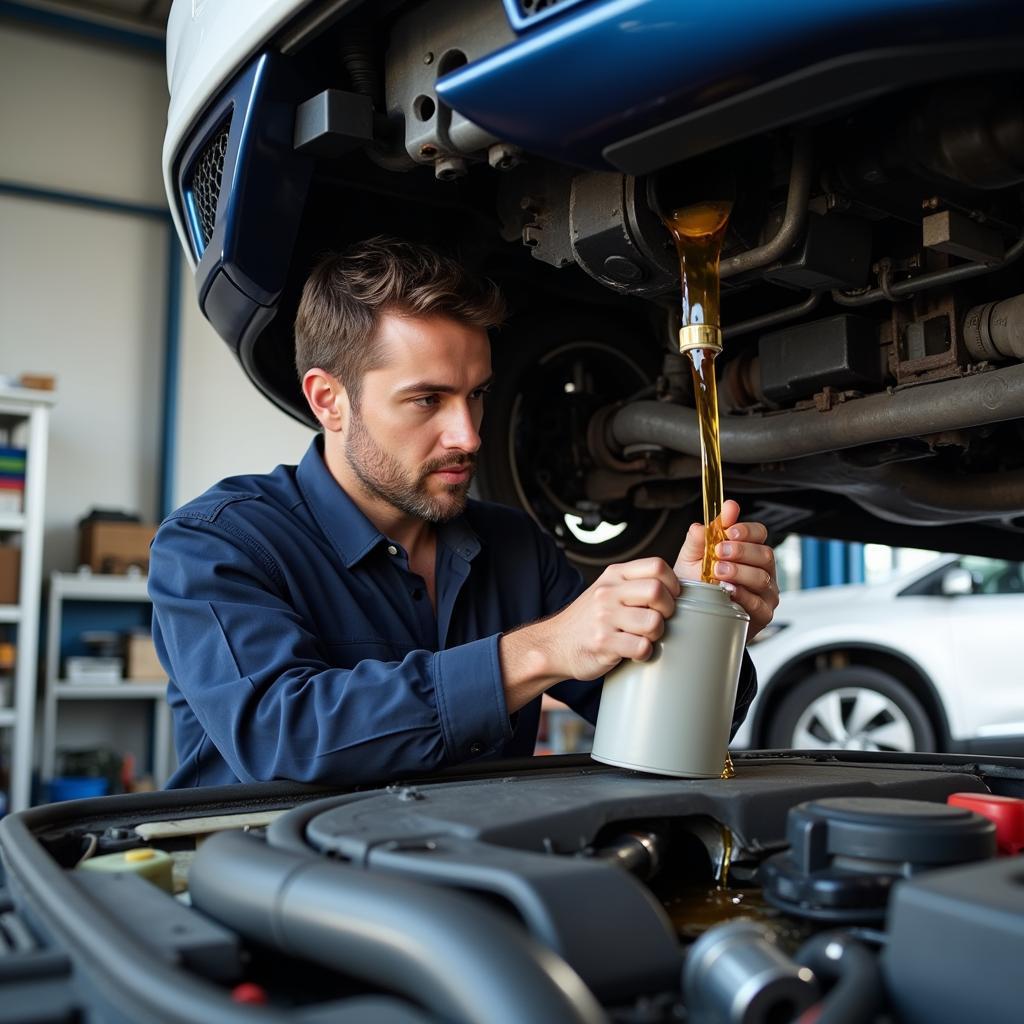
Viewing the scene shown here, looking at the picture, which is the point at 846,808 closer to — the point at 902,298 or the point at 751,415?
the point at 902,298

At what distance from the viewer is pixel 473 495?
1.78m

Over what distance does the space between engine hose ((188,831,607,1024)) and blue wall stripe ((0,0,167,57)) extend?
6195 millimetres

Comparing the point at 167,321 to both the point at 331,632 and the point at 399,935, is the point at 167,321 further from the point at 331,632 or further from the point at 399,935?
the point at 399,935

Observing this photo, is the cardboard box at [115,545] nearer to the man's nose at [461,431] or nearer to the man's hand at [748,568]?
the man's nose at [461,431]

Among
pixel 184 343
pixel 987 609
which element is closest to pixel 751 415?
pixel 987 609

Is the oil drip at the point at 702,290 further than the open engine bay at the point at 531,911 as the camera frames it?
Yes

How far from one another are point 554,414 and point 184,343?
4793 millimetres

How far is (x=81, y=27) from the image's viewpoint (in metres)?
5.86

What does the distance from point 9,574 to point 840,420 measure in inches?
167

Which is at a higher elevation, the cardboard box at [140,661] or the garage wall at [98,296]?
the garage wall at [98,296]

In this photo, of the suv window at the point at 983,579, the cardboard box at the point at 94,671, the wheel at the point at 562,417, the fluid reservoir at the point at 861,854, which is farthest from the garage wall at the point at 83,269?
the fluid reservoir at the point at 861,854

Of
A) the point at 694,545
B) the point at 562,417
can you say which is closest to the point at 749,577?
the point at 694,545

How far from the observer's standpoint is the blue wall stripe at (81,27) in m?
5.73

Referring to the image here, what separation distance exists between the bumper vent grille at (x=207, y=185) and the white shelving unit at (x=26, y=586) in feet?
12.5
